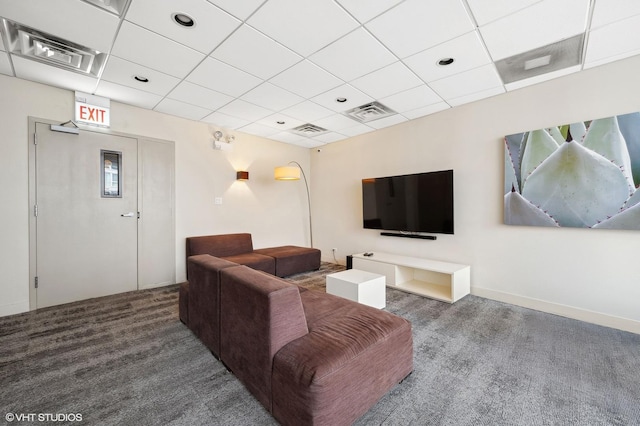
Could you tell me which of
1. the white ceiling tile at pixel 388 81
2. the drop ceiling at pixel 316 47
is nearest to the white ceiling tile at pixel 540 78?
the drop ceiling at pixel 316 47

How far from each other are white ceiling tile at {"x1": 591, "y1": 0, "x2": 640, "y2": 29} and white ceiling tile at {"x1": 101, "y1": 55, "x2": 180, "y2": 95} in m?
3.85

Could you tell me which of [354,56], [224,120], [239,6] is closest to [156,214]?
[224,120]

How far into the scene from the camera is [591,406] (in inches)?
62.6

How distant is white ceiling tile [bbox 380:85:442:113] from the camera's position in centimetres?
325

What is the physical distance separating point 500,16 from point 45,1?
11.0 ft

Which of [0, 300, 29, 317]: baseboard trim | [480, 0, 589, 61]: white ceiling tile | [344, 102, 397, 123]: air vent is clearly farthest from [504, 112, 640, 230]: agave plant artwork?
[0, 300, 29, 317]: baseboard trim

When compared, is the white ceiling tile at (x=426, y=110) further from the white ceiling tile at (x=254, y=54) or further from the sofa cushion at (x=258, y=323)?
the sofa cushion at (x=258, y=323)

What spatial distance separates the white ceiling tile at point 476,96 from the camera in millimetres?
3221

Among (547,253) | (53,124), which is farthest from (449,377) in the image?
(53,124)

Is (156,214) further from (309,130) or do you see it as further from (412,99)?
(412,99)

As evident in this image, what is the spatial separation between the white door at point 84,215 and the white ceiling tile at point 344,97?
277 cm

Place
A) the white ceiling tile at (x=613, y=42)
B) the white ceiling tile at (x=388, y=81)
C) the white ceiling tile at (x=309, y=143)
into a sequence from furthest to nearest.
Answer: the white ceiling tile at (x=309, y=143) < the white ceiling tile at (x=388, y=81) < the white ceiling tile at (x=613, y=42)

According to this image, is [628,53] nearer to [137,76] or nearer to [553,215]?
[553,215]

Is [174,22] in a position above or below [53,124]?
above
